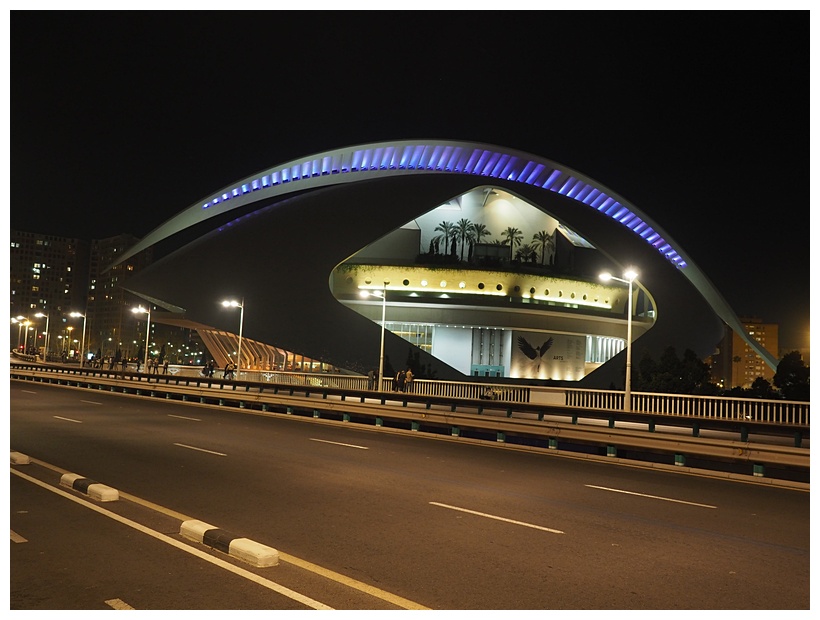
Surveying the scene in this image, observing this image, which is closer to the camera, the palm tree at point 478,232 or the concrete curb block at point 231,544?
the concrete curb block at point 231,544

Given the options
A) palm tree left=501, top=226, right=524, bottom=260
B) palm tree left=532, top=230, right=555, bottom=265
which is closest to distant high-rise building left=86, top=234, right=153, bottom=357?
palm tree left=501, top=226, right=524, bottom=260

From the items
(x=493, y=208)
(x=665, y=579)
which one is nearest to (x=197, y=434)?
(x=665, y=579)

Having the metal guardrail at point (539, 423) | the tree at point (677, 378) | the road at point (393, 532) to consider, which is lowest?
the road at point (393, 532)

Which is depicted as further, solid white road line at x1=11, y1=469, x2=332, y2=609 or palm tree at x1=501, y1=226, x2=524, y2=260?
palm tree at x1=501, y1=226, x2=524, y2=260

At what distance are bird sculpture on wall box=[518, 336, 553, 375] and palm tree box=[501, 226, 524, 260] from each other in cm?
844

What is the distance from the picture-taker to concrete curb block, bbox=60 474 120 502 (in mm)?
10141

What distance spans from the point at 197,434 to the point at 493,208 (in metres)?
51.9

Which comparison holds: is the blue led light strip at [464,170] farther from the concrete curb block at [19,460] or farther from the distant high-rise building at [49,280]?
the distant high-rise building at [49,280]

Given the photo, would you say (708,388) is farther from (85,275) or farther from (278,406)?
(85,275)

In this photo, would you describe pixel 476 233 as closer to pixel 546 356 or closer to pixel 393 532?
pixel 546 356

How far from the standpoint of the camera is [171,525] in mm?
8766

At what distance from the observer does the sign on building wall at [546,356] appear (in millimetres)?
62969

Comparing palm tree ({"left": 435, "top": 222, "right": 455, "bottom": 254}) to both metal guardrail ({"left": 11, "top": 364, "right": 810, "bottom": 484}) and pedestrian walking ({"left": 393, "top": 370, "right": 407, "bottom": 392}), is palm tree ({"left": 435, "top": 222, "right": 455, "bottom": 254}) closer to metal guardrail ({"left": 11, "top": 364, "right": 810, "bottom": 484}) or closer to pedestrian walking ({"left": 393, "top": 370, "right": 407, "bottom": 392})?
pedestrian walking ({"left": 393, "top": 370, "right": 407, "bottom": 392})

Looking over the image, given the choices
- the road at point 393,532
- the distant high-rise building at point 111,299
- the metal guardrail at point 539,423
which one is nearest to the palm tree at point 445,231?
the metal guardrail at point 539,423
